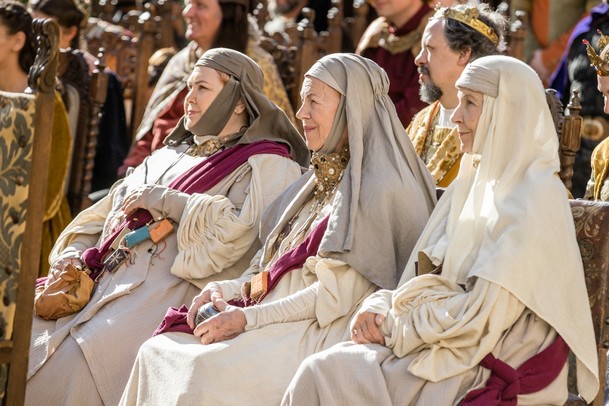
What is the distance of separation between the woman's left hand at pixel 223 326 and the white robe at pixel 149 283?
72 cm

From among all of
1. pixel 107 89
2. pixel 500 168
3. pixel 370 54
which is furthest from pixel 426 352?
pixel 107 89

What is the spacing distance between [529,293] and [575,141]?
1.19m

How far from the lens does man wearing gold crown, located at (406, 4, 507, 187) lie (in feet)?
18.0

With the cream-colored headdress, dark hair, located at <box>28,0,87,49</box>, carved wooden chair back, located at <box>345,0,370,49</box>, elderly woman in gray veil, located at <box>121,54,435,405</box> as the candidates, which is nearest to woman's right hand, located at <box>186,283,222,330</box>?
elderly woman in gray veil, located at <box>121,54,435,405</box>

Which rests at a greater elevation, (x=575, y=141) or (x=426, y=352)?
(x=575, y=141)

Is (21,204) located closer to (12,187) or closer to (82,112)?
(12,187)

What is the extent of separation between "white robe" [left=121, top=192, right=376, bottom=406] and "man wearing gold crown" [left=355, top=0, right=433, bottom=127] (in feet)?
8.55

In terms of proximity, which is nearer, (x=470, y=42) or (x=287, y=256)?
(x=287, y=256)

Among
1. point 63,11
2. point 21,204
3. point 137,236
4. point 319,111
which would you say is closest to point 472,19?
point 319,111

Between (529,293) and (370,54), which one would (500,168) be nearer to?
(529,293)

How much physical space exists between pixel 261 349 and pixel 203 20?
3451 mm

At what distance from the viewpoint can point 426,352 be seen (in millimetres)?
3980

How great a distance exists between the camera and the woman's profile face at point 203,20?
24.4ft

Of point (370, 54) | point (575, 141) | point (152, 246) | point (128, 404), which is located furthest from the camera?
point (370, 54)
